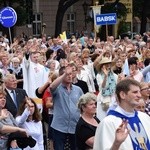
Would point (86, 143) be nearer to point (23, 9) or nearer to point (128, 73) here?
point (128, 73)

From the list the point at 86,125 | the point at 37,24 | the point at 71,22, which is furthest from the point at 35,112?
the point at 71,22

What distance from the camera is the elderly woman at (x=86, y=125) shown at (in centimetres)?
703

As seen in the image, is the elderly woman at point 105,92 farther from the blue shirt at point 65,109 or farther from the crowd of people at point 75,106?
the blue shirt at point 65,109

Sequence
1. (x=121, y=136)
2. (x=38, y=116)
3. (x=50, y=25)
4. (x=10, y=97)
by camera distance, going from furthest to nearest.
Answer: (x=50, y=25) → (x=10, y=97) → (x=38, y=116) → (x=121, y=136)

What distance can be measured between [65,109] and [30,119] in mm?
648

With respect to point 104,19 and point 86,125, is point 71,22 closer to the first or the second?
point 104,19

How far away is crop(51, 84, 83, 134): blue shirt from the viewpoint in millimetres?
8750

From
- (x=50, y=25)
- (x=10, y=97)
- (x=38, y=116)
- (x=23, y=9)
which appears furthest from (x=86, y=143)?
(x=50, y=25)

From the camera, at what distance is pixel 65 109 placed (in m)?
8.80

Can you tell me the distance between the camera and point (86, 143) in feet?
23.0

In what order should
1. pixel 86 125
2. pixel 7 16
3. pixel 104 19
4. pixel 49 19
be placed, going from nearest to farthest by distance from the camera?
pixel 86 125 → pixel 7 16 → pixel 104 19 → pixel 49 19

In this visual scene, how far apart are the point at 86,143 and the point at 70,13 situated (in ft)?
157

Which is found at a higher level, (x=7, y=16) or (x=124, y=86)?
(x=7, y=16)

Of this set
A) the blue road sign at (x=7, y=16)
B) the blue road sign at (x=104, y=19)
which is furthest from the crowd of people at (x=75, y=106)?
the blue road sign at (x=104, y=19)
